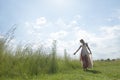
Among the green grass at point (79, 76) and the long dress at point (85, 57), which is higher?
the long dress at point (85, 57)

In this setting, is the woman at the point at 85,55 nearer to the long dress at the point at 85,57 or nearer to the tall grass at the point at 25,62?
the long dress at the point at 85,57

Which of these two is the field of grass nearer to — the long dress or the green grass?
the green grass

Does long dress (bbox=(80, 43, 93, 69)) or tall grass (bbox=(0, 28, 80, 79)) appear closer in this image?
tall grass (bbox=(0, 28, 80, 79))

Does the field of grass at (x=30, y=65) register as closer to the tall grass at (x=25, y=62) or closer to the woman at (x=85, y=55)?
the tall grass at (x=25, y=62)

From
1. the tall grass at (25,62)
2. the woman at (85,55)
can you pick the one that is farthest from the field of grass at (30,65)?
the woman at (85,55)

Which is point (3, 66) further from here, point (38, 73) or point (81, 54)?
point (81, 54)

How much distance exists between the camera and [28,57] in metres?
14.3

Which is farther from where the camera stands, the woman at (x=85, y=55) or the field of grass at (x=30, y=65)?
the woman at (x=85, y=55)

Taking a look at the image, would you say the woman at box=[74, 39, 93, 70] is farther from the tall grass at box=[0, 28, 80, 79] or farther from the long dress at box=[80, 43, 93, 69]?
the tall grass at box=[0, 28, 80, 79]

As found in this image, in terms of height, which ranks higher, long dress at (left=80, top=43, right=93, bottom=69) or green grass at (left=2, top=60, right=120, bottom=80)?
long dress at (left=80, top=43, right=93, bottom=69)

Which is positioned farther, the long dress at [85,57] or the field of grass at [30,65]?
the long dress at [85,57]

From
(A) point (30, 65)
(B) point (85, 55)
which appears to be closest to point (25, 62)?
(A) point (30, 65)

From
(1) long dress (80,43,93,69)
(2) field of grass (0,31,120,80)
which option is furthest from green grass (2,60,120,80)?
(1) long dress (80,43,93,69)

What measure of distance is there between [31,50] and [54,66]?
193 centimetres
